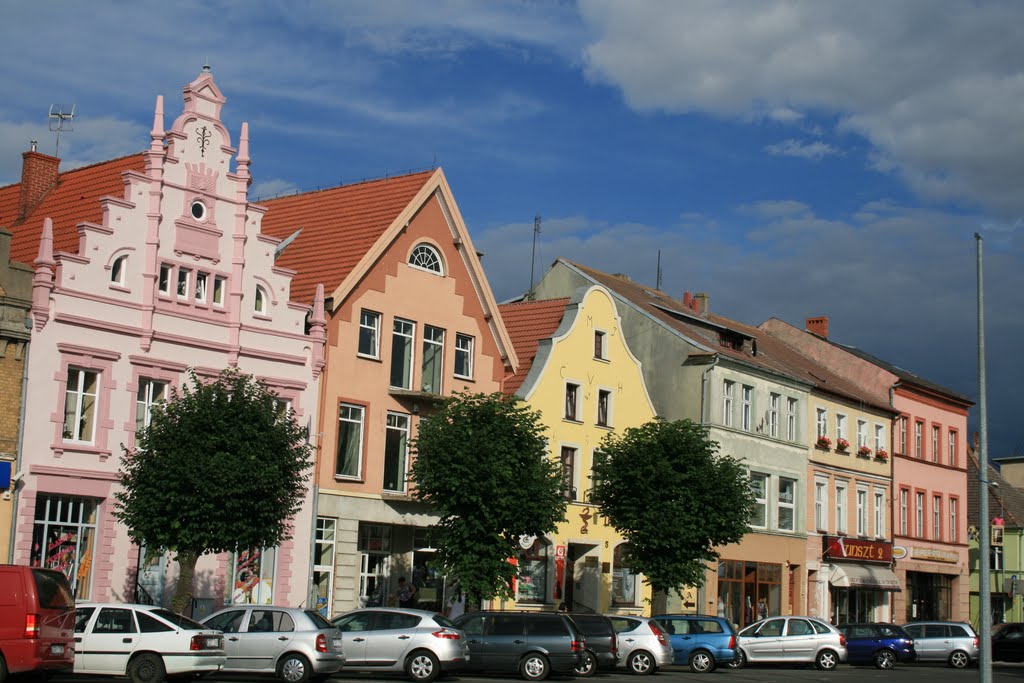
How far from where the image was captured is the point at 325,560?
3909cm

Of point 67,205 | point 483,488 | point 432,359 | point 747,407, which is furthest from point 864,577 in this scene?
point 67,205

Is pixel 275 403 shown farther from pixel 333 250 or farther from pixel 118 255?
pixel 333 250

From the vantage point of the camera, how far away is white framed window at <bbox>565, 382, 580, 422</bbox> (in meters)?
47.5

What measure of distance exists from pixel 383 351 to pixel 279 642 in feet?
49.8

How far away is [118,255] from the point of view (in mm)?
34156

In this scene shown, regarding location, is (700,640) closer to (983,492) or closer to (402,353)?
(402,353)

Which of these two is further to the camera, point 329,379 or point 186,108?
point 329,379

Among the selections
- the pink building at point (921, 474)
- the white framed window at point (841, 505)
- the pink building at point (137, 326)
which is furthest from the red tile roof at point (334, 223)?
the pink building at point (921, 474)

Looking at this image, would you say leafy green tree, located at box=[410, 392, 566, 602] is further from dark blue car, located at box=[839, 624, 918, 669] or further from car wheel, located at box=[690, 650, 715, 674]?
dark blue car, located at box=[839, 624, 918, 669]

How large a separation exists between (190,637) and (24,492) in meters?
9.17

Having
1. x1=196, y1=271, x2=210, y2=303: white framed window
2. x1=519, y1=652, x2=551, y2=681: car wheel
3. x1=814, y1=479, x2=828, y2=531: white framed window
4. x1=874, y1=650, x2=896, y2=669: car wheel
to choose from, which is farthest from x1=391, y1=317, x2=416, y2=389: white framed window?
x1=814, y1=479, x2=828, y2=531: white framed window

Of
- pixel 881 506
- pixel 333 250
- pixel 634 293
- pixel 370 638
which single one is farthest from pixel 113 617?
pixel 881 506

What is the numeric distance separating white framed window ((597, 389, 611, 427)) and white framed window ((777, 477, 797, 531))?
11.9 metres

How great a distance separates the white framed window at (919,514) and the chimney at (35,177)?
44.9m
